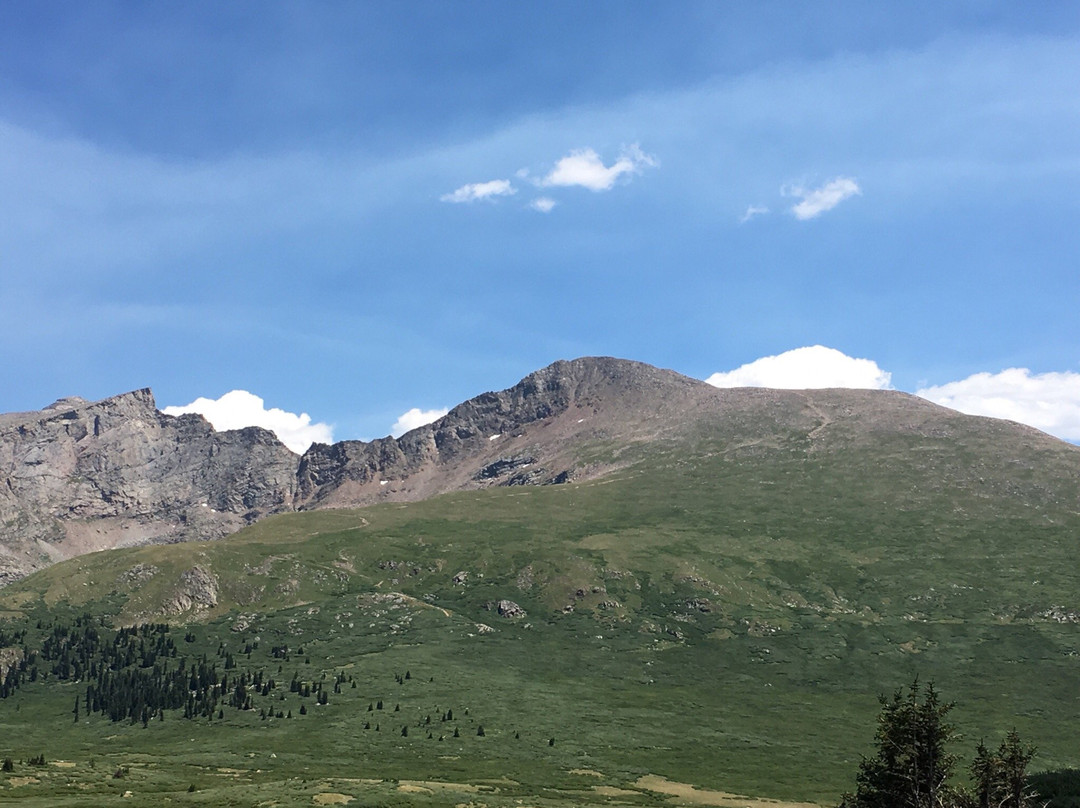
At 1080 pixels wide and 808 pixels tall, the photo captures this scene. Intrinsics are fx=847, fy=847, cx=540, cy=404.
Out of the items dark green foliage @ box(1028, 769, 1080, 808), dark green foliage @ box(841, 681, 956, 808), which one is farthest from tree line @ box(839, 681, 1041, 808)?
dark green foliage @ box(1028, 769, 1080, 808)

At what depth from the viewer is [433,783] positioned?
424 ft

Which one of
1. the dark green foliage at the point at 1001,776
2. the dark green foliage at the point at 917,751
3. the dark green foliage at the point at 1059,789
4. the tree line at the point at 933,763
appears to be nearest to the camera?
the dark green foliage at the point at 1001,776

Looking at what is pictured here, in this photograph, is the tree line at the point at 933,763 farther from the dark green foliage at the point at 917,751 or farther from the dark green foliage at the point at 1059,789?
the dark green foliage at the point at 1059,789

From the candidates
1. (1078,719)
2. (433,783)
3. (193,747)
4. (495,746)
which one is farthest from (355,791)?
(1078,719)

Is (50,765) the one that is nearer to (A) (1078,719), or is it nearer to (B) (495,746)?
(B) (495,746)

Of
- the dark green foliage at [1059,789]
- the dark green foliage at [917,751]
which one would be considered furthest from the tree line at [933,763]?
the dark green foliage at [1059,789]

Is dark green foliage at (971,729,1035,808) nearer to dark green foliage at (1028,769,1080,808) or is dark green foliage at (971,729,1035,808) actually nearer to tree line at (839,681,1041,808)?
tree line at (839,681,1041,808)

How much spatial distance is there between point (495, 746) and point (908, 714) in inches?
5229

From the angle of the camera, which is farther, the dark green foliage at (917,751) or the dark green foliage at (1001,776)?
the dark green foliage at (917,751)

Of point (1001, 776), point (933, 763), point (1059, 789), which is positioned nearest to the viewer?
point (1001, 776)

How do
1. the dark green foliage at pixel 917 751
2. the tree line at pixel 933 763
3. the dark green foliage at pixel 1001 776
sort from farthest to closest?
the dark green foliage at pixel 917 751 → the tree line at pixel 933 763 → the dark green foliage at pixel 1001 776

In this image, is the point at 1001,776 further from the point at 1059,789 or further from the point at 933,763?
the point at 1059,789

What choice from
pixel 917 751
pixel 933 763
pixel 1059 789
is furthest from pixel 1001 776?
pixel 1059 789

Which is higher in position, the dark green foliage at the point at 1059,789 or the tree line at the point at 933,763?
the tree line at the point at 933,763
